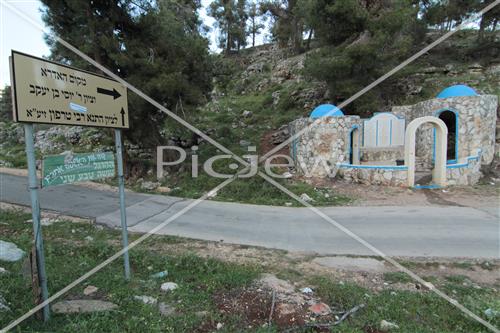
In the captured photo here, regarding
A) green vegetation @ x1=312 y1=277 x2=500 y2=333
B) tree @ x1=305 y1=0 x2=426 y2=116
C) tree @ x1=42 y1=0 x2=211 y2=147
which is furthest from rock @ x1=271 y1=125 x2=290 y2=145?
green vegetation @ x1=312 y1=277 x2=500 y2=333

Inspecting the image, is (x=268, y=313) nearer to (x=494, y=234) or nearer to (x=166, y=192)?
(x=494, y=234)

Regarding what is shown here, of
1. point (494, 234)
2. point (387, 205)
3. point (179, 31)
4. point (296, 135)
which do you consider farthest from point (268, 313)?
point (179, 31)

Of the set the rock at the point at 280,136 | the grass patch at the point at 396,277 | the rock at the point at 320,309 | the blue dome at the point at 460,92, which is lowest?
the grass patch at the point at 396,277

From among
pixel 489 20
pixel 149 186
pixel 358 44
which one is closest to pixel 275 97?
pixel 358 44

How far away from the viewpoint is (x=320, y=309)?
3406mm

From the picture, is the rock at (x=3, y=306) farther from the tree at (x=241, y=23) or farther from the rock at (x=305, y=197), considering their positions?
the tree at (x=241, y=23)

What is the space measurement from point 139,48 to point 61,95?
9.44 meters

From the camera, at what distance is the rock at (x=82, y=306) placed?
3158 millimetres

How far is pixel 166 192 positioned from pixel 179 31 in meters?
7.59

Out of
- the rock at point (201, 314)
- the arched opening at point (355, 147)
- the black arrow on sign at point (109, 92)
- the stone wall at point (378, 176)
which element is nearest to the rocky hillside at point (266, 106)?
the arched opening at point (355, 147)

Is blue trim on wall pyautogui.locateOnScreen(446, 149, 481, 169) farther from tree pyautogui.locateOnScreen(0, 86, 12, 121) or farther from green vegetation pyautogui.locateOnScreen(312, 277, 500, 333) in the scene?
tree pyautogui.locateOnScreen(0, 86, 12, 121)

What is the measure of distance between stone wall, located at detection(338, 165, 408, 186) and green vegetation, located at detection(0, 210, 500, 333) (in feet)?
23.2

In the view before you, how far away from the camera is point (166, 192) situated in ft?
36.4

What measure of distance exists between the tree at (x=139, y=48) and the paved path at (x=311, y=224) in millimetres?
4558
